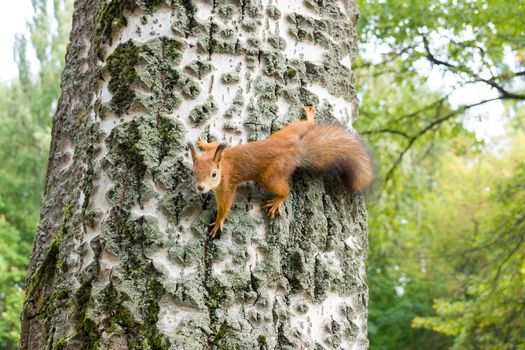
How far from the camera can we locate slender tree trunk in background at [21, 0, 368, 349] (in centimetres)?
146

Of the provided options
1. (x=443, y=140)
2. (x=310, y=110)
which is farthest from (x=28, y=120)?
(x=310, y=110)

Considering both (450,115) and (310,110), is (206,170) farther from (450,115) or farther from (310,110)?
(450,115)

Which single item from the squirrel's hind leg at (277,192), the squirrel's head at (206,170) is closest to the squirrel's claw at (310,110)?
the squirrel's hind leg at (277,192)

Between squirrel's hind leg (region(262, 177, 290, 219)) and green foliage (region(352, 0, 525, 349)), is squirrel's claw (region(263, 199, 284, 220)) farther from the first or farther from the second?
green foliage (region(352, 0, 525, 349))

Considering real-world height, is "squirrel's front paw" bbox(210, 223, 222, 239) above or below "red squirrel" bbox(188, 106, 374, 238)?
below

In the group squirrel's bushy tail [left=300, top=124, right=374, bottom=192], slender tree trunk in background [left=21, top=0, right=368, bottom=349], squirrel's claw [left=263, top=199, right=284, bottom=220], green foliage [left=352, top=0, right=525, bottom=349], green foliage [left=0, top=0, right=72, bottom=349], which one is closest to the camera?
slender tree trunk in background [left=21, top=0, right=368, bottom=349]

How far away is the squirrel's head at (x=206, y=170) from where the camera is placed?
1479mm

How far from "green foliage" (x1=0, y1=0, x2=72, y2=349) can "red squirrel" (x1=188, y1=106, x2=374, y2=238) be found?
623 inches

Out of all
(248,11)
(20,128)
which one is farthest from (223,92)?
(20,128)

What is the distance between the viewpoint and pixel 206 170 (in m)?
1.49

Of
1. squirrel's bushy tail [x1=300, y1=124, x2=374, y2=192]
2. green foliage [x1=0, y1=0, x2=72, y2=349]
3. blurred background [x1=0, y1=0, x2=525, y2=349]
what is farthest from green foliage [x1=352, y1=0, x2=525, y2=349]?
green foliage [x1=0, y1=0, x2=72, y2=349]

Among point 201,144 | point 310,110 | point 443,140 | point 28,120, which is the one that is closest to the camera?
point 201,144

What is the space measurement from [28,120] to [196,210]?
16.8 meters

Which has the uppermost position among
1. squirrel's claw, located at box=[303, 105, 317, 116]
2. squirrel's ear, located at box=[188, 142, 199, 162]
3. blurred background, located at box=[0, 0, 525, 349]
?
blurred background, located at box=[0, 0, 525, 349]
